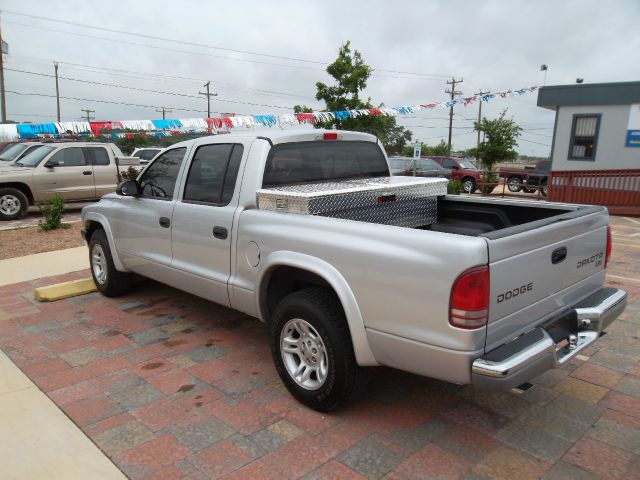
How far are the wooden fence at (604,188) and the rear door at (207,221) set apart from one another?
1233 cm

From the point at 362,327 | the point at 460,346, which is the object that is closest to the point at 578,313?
the point at 460,346

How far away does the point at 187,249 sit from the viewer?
417 centimetres

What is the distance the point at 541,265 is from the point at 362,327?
1063mm

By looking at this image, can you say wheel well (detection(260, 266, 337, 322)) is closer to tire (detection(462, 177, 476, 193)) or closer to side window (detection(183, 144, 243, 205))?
side window (detection(183, 144, 243, 205))

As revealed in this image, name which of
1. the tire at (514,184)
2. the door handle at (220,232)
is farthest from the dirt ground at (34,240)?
the tire at (514,184)

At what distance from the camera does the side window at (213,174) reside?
12.7 feet

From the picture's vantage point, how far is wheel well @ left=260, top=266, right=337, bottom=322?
3398mm

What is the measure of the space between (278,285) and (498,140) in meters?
20.7

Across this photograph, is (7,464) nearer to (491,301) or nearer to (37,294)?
(491,301)

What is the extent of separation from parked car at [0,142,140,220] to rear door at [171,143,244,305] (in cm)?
991

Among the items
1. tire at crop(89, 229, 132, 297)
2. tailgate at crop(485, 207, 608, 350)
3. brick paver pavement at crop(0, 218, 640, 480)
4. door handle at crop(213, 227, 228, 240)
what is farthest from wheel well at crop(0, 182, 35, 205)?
tailgate at crop(485, 207, 608, 350)

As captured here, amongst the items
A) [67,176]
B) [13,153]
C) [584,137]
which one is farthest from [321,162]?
[584,137]

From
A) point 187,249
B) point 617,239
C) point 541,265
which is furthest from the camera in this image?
point 617,239

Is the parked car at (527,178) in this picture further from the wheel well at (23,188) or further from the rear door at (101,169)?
the wheel well at (23,188)
